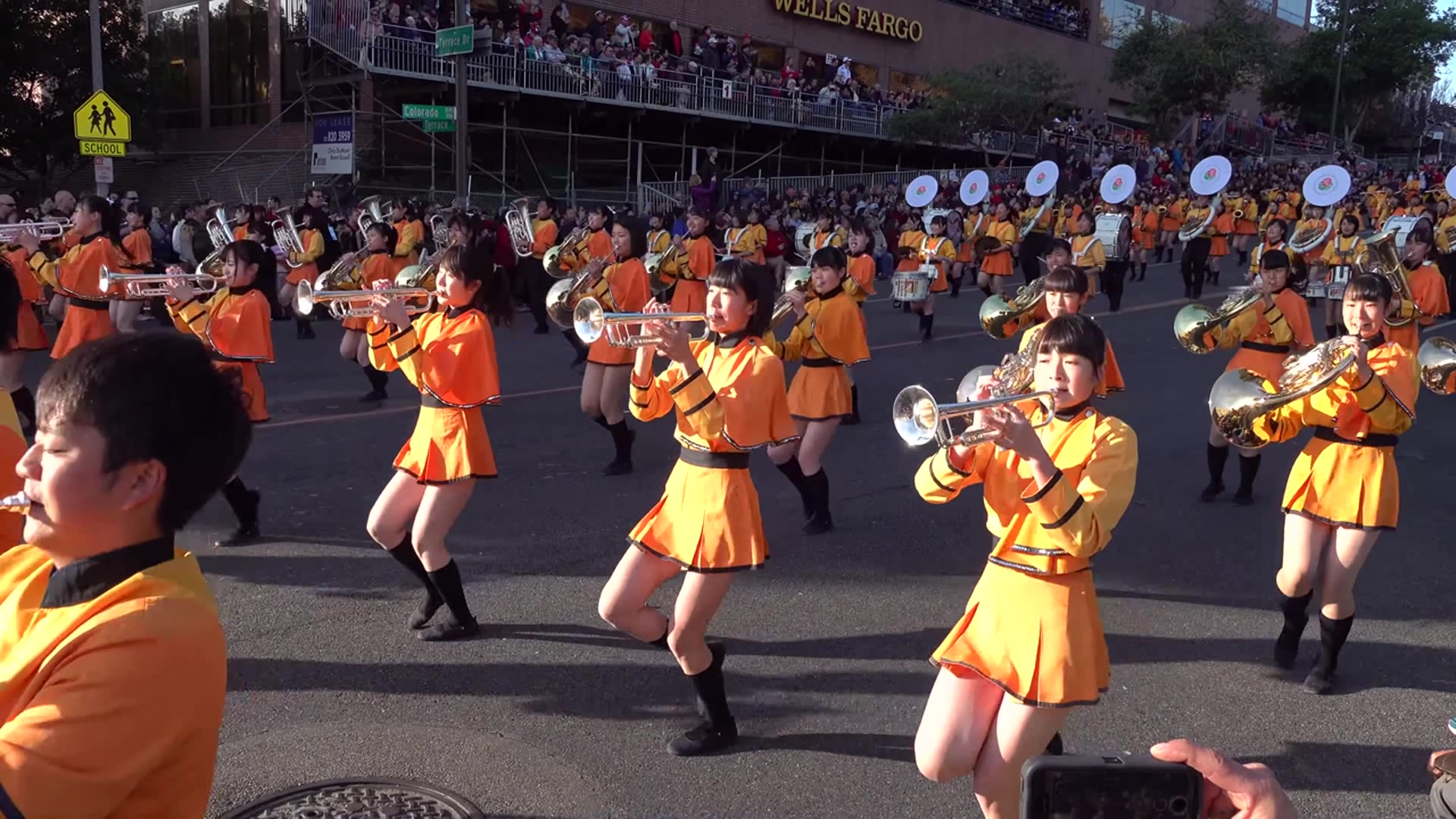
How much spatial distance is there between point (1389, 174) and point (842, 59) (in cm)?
1651

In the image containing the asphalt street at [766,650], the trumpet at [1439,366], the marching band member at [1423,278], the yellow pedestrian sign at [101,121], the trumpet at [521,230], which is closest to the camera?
the asphalt street at [766,650]

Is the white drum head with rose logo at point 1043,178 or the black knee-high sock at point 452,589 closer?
the black knee-high sock at point 452,589

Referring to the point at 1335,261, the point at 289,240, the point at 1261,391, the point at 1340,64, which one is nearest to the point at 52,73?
the point at 289,240

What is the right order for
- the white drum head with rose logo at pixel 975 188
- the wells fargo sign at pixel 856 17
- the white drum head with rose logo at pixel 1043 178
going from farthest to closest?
1. the wells fargo sign at pixel 856 17
2. the white drum head with rose logo at pixel 975 188
3. the white drum head with rose logo at pixel 1043 178

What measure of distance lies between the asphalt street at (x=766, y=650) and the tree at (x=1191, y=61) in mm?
32523

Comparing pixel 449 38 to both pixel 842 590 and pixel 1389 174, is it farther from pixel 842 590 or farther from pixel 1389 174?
pixel 1389 174

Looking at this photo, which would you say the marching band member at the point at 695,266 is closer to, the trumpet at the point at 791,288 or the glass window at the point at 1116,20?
the trumpet at the point at 791,288

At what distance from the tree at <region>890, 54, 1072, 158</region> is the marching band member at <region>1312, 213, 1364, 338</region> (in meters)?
15.2

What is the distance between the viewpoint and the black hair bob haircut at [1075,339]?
309cm

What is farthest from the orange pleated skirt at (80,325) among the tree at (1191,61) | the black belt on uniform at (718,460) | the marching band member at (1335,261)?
the tree at (1191,61)

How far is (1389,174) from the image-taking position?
33656mm

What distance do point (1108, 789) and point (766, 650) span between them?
344 centimetres

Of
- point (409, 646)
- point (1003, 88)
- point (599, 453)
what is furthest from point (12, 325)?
point (1003, 88)

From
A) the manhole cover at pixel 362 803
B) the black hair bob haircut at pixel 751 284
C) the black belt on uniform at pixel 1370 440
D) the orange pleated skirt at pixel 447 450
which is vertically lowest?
the manhole cover at pixel 362 803
